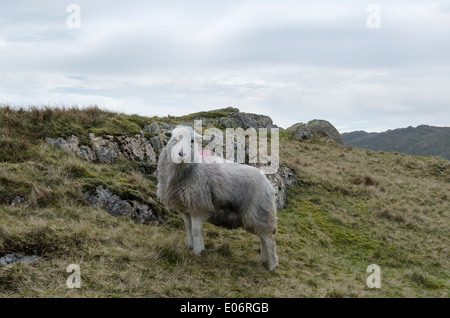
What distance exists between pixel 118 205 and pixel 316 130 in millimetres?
34275

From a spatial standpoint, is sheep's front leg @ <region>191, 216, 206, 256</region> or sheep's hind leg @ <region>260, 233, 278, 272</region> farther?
sheep's hind leg @ <region>260, 233, 278, 272</region>

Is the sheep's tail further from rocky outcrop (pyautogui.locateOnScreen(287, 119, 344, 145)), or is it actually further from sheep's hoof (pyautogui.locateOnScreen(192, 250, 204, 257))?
rocky outcrop (pyautogui.locateOnScreen(287, 119, 344, 145))

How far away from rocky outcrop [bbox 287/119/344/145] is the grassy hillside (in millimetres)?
20833

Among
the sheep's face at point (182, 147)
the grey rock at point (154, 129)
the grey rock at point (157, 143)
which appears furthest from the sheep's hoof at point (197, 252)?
the grey rock at point (154, 129)

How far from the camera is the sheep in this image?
7348mm

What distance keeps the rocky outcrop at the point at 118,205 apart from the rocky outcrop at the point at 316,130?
2998 centimetres

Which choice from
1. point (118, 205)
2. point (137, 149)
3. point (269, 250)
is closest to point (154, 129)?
point (137, 149)

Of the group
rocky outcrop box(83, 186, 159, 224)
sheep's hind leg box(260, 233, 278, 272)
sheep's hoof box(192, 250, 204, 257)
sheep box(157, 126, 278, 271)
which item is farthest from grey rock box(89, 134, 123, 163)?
sheep's hind leg box(260, 233, 278, 272)

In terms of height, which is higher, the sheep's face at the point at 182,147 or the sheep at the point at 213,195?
the sheep's face at the point at 182,147

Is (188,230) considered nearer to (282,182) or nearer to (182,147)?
(182,147)

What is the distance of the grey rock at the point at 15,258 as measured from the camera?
5.56 meters

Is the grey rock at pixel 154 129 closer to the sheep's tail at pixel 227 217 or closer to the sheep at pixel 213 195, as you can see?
the sheep at pixel 213 195

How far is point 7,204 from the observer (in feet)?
25.0
